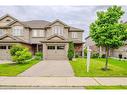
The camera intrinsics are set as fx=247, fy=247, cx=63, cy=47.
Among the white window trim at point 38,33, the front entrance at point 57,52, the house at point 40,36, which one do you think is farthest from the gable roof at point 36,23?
the front entrance at point 57,52

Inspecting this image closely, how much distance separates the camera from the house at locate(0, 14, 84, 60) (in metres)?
32.1

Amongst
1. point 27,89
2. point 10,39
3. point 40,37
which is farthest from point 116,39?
point 40,37

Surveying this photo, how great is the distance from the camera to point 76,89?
1033 cm

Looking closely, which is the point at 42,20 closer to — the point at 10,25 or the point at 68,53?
the point at 10,25

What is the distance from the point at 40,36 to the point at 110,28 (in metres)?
21.1

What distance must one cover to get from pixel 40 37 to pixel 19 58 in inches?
534

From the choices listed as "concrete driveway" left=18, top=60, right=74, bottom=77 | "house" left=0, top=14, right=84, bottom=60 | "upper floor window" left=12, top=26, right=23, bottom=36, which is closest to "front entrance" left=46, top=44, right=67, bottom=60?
"house" left=0, top=14, right=84, bottom=60

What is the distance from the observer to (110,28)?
55.5 ft

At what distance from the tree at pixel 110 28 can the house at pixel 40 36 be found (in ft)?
48.2

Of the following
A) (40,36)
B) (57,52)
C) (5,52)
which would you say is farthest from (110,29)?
(40,36)

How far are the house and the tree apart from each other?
14.7m

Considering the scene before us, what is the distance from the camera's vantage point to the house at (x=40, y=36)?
32062 mm

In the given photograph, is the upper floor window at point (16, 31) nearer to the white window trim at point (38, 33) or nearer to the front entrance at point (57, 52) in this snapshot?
the white window trim at point (38, 33)

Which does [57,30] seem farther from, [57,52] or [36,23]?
[36,23]
